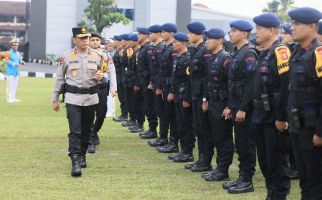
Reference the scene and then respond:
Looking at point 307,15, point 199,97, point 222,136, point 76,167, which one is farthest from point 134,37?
point 307,15

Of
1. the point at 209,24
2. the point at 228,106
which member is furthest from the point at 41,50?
the point at 228,106

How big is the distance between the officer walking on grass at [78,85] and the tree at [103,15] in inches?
1366

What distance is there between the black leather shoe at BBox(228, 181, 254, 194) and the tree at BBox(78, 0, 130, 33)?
36187 millimetres

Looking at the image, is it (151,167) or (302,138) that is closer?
(302,138)

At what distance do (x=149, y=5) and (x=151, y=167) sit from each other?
4319 centimetres

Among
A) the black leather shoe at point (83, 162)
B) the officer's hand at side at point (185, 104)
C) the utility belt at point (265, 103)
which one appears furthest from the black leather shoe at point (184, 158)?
the utility belt at point (265, 103)

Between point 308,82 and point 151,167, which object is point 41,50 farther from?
point 308,82

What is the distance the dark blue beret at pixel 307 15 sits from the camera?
4.76 meters

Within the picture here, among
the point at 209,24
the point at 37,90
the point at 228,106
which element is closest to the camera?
the point at 228,106

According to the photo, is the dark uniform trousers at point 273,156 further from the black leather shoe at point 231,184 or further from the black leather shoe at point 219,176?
the black leather shoe at point 219,176

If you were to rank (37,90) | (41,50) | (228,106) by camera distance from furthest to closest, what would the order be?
(41,50)
(37,90)
(228,106)

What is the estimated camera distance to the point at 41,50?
49.8 metres

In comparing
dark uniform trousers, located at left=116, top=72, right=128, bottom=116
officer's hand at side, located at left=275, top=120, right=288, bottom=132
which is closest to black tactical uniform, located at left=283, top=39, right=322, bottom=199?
officer's hand at side, located at left=275, top=120, right=288, bottom=132

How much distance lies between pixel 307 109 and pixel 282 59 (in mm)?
905
